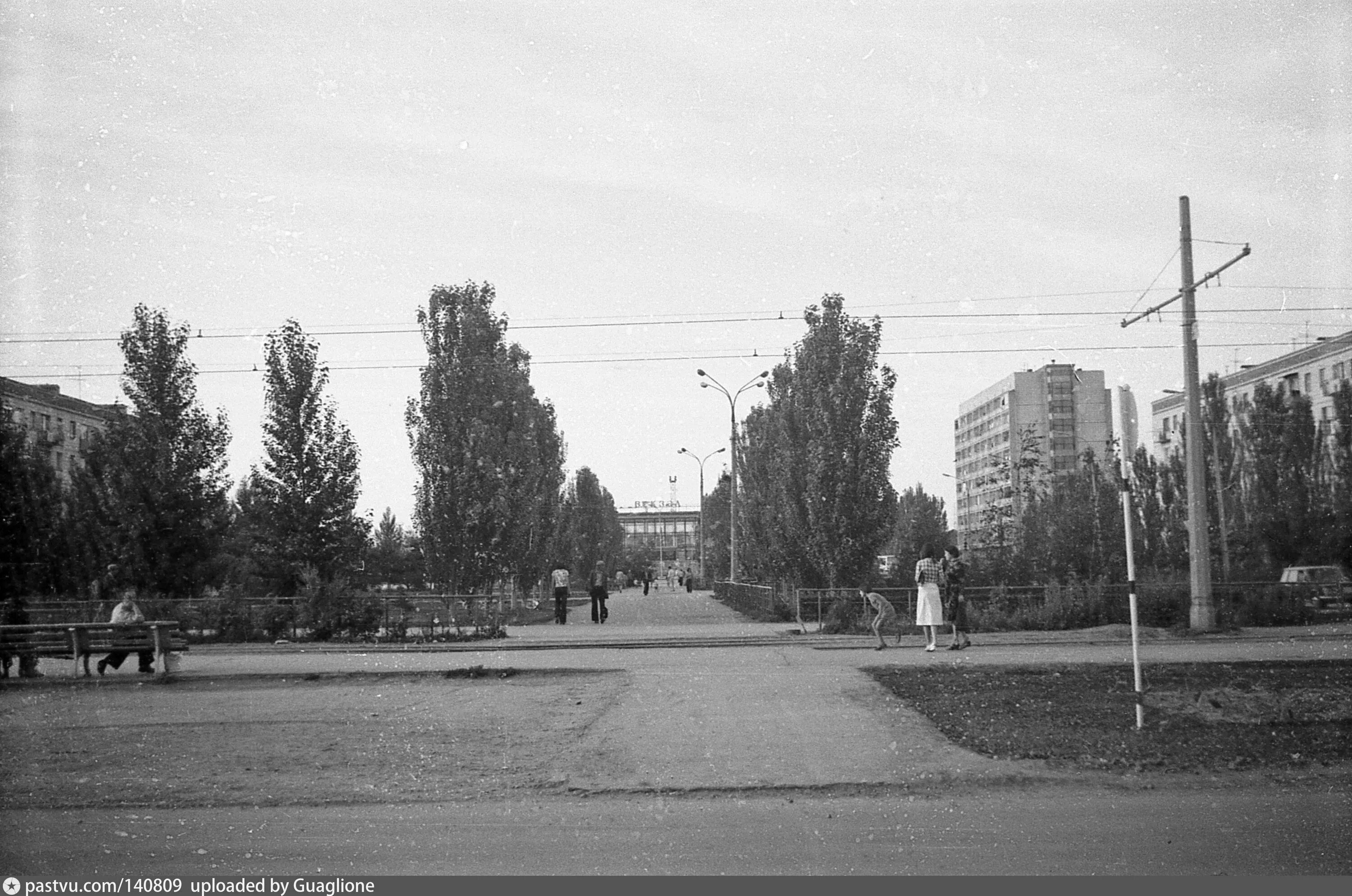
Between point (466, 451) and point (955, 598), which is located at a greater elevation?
point (466, 451)

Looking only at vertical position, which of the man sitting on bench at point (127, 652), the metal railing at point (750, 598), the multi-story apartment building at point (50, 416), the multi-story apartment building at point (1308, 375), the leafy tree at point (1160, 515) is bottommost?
the metal railing at point (750, 598)

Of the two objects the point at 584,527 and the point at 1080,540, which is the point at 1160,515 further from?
the point at 584,527

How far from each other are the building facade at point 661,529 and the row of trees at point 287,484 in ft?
465

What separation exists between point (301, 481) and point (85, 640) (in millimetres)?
13175

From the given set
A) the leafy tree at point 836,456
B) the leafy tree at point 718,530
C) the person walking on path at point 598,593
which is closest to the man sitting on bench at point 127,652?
the person walking on path at point 598,593

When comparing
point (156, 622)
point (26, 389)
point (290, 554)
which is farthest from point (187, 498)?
point (156, 622)

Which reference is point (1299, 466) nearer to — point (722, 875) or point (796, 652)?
point (796, 652)

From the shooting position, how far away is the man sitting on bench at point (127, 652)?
17141 mm

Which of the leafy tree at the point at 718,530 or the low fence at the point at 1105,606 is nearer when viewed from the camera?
the low fence at the point at 1105,606

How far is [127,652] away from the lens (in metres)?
17.0

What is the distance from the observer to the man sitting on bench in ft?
56.2

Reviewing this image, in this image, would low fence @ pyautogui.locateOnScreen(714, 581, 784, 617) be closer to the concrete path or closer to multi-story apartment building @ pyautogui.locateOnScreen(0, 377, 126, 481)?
the concrete path

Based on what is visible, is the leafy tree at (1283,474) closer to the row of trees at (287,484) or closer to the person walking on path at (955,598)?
the person walking on path at (955,598)

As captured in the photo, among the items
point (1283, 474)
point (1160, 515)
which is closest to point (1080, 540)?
point (1160, 515)
